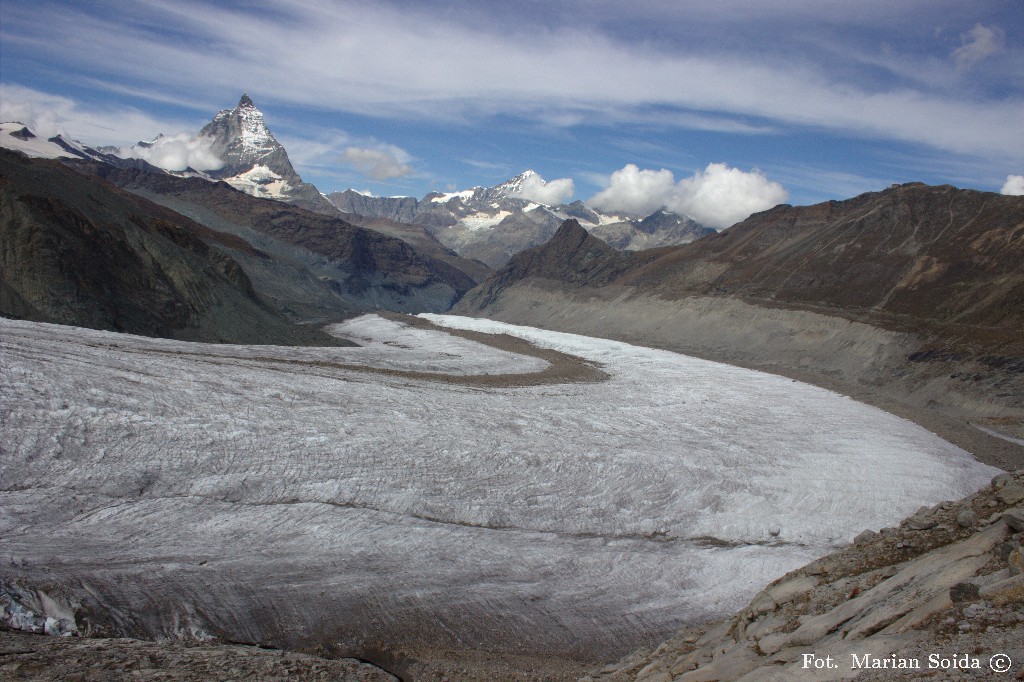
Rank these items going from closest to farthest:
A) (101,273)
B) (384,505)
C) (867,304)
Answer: (384,505) → (101,273) → (867,304)

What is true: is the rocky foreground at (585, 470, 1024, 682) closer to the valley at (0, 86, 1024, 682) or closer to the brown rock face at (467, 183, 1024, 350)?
the valley at (0, 86, 1024, 682)

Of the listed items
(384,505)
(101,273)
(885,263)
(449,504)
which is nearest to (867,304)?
(885,263)

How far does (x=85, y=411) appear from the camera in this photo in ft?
45.3

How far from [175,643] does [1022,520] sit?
9.49 metres

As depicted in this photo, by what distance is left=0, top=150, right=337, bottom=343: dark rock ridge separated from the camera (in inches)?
1266

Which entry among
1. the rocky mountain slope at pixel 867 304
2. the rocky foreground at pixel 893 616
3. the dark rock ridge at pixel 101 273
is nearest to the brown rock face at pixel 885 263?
the rocky mountain slope at pixel 867 304

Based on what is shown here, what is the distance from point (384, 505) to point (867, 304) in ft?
204

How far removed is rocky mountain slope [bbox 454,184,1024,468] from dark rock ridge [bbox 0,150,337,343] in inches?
1591

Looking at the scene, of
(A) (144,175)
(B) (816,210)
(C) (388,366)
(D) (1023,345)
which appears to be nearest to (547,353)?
(C) (388,366)

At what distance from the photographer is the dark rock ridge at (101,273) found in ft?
105

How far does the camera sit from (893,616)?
5.64m

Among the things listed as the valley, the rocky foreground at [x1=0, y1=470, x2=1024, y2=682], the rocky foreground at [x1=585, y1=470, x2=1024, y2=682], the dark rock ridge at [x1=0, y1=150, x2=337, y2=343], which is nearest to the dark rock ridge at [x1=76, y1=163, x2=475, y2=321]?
the dark rock ridge at [x1=0, y1=150, x2=337, y2=343]

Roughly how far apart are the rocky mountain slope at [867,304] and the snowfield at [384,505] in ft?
51.3

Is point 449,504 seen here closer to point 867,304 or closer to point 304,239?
point 867,304
